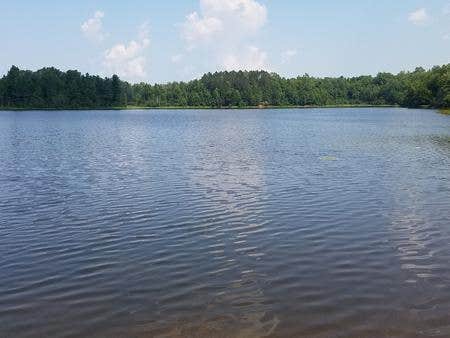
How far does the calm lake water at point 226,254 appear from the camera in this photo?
10.6 metres

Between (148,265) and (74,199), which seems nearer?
(148,265)

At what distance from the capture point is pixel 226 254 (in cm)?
1530

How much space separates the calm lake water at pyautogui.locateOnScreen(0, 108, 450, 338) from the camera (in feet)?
34.8

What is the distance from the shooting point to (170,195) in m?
24.9

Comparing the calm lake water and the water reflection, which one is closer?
the water reflection

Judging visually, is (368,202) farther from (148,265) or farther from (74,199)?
(74,199)

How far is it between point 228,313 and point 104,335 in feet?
8.80

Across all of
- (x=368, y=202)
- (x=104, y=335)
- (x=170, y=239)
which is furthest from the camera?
(x=368, y=202)

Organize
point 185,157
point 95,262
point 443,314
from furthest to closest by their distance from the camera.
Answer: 1. point 185,157
2. point 95,262
3. point 443,314

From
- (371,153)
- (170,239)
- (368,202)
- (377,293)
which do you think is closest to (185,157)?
(371,153)

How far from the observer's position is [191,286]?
496 inches

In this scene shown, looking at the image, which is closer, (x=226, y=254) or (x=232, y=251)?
(x=226, y=254)

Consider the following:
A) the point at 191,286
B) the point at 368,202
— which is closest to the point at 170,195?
the point at 368,202

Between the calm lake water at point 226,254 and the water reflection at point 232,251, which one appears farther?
the calm lake water at point 226,254
